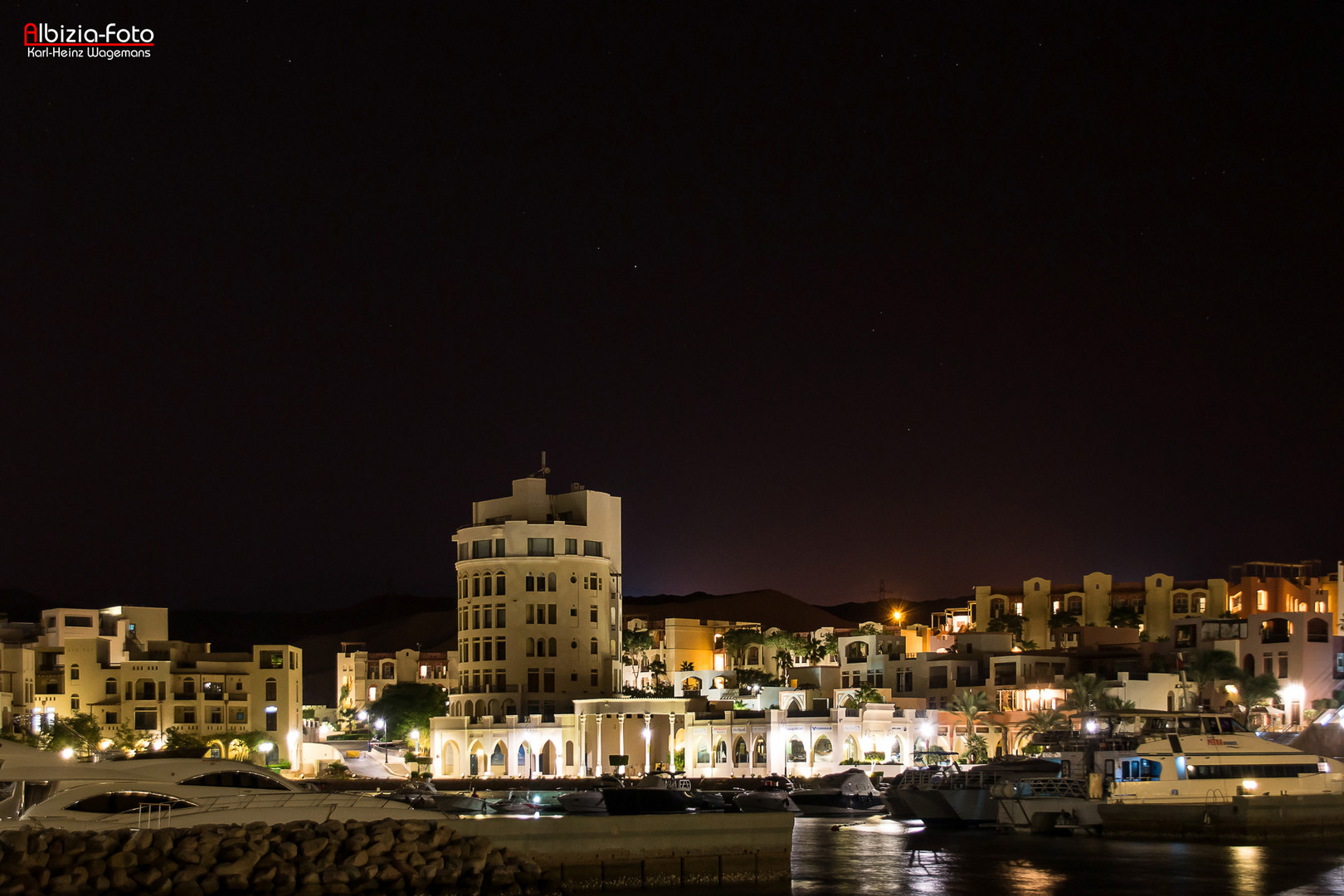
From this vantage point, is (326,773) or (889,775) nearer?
(889,775)

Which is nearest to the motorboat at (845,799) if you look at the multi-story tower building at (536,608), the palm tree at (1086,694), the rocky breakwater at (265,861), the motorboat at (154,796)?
the palm tree at (1086,694)

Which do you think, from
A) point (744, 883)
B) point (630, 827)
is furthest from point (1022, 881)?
point (630, 827)

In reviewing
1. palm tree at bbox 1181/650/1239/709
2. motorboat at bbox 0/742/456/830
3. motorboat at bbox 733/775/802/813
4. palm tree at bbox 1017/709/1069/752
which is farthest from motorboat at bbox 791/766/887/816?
motorboat at bbox 0/742/456/830

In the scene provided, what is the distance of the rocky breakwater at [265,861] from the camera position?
98.8 feet

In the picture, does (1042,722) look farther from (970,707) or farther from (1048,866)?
(1048,866)

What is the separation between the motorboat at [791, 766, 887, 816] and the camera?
7262 cm

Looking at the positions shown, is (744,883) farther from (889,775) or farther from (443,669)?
(443,669)

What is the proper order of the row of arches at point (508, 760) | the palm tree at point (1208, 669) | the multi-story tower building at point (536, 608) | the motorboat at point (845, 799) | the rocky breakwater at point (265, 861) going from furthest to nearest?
1. the multi-story tower building at point (536, 608)
2. the row of arches at point (508, 760)
3. the palm tree at point (1208, 669)
4. the motorboat at point (845, 799)
5. the rocky breakwater at point (265, 861)

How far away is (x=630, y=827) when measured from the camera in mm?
35594

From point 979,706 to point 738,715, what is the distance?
15.3 meters

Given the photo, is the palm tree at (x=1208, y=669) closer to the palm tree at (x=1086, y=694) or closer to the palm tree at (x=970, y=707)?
the palm tree at (x=1086, y=694)

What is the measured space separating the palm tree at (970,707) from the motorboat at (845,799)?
69.8ft

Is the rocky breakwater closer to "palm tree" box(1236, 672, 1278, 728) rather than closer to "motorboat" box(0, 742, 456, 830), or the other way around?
"motorboat" box(0, 742, 456, 830)

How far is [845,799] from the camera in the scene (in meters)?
73.4
